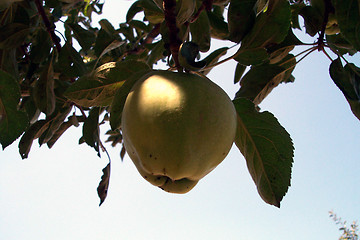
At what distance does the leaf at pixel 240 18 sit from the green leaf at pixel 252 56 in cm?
4

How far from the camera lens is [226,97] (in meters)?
0.83

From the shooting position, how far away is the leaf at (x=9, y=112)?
0.95 m

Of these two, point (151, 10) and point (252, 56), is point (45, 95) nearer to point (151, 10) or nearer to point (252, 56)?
point (151, 10)

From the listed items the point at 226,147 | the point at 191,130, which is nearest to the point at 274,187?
the point at 226,147

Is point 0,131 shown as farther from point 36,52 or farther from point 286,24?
point 286,24

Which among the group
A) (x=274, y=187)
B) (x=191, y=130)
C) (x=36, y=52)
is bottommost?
(x=274, y=187)

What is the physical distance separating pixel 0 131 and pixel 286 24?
0.90m

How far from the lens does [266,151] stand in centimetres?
99

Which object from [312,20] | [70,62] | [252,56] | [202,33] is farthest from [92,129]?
[312,20]

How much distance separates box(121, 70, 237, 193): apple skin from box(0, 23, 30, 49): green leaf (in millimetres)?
819

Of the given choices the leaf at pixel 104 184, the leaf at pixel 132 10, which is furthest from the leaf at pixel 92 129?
the leaf at pixel 132 10

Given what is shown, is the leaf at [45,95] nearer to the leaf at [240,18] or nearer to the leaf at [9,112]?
the leaf at [9,112]

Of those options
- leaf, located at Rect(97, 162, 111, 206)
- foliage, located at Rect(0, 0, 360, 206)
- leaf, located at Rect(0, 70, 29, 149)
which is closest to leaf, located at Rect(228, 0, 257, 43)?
foliage, located at Rect(0, 0, 360, 206)

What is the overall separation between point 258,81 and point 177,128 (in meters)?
0.69
